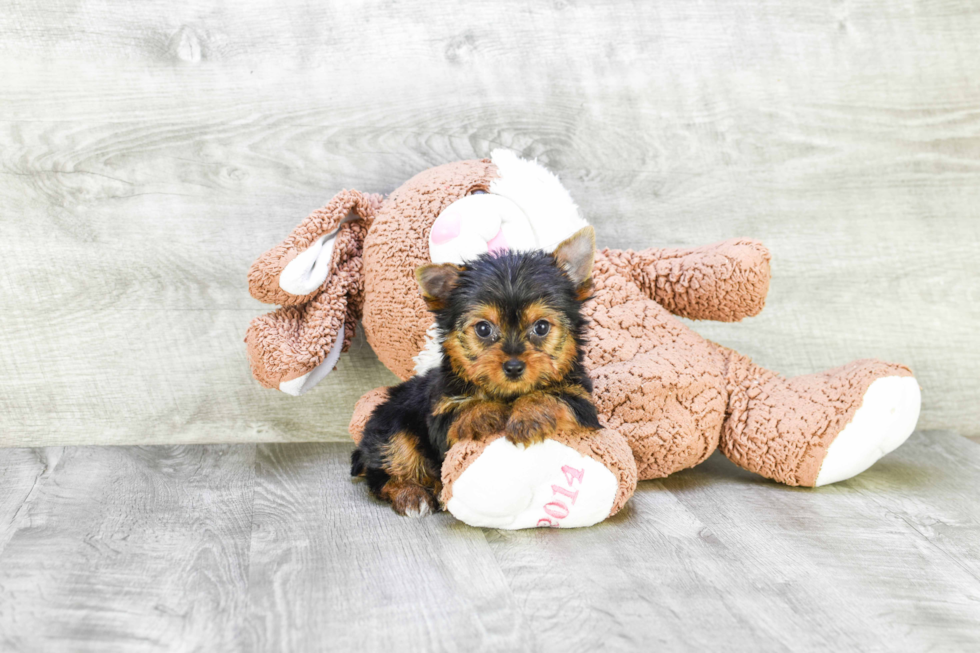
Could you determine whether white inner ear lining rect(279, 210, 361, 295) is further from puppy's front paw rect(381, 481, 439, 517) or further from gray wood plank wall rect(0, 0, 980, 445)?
puppy's front paw rect(381, 481, 439, 517)

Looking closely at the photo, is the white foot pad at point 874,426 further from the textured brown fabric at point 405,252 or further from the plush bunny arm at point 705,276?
the textured brown fabric at point 405,252

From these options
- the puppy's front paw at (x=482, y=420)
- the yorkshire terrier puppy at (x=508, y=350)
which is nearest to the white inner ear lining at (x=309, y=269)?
the yorkshire terrier puppy at (x=508, y=350)

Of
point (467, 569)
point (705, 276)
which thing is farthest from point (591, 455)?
point (705, 276)

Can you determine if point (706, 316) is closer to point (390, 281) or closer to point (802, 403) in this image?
point (802, 403)

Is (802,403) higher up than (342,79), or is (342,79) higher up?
(342,79)

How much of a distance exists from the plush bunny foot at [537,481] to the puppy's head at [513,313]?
0.47ft

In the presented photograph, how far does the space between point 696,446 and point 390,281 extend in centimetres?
91

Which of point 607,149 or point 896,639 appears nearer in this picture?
point 896,639

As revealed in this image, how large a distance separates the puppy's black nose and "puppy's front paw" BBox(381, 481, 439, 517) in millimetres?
506

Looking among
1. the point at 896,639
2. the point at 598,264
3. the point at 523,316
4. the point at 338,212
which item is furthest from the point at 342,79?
the point at 896,639

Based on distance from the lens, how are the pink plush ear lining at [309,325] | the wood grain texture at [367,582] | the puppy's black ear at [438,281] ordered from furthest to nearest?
the pink plush ear lining at [309,325], the puppy's black ear at [438,281], the wood grain texture at [367,582]

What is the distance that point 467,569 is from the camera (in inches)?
64.7

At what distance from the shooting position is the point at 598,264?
2.26m

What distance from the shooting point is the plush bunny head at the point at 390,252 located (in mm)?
2049
